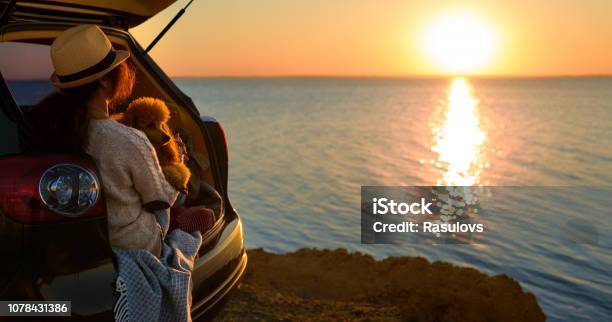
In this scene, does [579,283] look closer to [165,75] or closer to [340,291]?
[340,291]

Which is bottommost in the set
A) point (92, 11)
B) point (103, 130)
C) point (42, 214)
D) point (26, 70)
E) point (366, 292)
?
point (366, 292)

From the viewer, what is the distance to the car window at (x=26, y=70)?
2.68 metres

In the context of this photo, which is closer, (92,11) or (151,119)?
(151,119)

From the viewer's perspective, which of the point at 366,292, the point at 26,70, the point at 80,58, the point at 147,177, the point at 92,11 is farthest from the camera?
the point at 366,292

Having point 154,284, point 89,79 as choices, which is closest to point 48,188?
point 89,79

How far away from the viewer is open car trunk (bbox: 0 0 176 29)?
11.3 ft

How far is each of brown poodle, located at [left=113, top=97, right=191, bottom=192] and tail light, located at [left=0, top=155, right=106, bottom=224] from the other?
2.32ft

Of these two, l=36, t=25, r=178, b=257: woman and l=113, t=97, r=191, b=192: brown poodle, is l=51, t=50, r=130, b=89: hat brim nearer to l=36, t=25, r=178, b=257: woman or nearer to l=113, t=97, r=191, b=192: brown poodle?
l=36, t=25, r=178, b=257: woman

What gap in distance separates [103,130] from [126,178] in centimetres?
19

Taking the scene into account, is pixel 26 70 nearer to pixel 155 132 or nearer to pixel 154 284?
pixel 155 132

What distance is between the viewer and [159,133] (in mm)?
3094

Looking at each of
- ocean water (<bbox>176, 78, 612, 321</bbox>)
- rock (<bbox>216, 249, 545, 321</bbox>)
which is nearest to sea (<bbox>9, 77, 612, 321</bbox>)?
ocean water (<bbox>176, 78, 612, 321</bbox>)

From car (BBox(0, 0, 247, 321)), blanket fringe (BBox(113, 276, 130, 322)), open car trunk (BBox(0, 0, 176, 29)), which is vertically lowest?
blanket fringe (BBox(113, 276, 130, 322))

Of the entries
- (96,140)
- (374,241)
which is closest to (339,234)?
(374,241)
